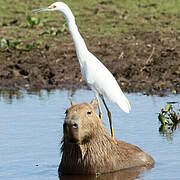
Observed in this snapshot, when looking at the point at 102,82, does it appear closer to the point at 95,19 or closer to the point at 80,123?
the point at 80,123

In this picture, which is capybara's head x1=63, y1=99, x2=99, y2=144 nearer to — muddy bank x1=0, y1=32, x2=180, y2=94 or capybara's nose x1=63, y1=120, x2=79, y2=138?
capybara's nose x1=63, y1=120, x2=79, y2=138

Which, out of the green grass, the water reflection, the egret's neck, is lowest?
the water reflection

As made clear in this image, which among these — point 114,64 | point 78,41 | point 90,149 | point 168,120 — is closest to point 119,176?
point 90,149

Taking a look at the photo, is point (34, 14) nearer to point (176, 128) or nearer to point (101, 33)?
point (101, 33)

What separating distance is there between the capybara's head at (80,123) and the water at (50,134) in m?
0.59

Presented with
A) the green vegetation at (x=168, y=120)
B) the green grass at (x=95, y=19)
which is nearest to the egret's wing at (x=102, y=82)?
the green vegetation at (x=168, y=120)

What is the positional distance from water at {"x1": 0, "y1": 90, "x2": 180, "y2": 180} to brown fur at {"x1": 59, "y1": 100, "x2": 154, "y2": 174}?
16 centimetres

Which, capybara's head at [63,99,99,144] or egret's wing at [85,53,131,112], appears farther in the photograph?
egret's wing at [85,53,131,112]

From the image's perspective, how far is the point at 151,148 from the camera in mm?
10805

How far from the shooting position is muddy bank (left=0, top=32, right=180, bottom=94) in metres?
14.5

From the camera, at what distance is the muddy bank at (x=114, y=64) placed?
1445cm

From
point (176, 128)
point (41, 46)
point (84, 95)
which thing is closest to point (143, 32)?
point (41, 46)

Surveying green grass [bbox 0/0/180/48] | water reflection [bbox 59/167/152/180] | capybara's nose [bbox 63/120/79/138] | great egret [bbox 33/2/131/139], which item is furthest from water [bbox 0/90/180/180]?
green grass [bbox 0/0/180/48]

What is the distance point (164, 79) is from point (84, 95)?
1.49 metres
